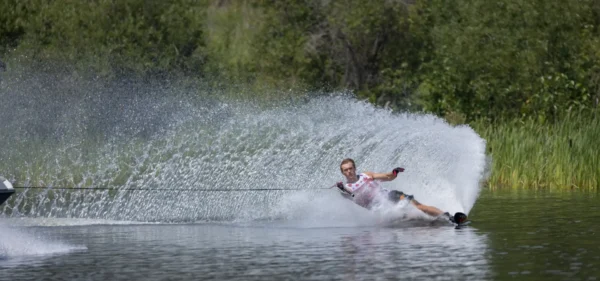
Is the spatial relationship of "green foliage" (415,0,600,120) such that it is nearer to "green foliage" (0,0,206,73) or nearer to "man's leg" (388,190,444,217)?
"green foliage" (0,0,206,73)

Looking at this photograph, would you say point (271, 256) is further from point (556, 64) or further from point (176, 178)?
point (556, 64)

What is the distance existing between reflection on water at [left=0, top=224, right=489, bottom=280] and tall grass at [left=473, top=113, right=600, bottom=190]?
945 centimetres

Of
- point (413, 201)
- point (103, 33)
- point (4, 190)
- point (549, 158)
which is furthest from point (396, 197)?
point (103, 33)

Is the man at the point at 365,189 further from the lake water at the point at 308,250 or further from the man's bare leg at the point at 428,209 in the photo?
the lake water at the point at 308,250

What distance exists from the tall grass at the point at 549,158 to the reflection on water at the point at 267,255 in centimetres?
945

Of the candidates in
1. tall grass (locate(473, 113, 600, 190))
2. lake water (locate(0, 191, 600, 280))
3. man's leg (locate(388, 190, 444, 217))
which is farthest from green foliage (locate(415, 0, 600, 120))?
man's leg (locate(388, 190, 444, 217))

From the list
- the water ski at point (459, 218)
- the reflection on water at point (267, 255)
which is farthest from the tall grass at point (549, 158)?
the reflection on water at point (267, 255)

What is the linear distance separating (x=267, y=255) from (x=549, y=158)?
13654mm

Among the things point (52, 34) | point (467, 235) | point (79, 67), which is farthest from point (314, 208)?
point (52, 34)

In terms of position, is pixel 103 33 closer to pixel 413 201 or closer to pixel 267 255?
pixel 413 201

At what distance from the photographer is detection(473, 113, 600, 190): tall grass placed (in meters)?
28.3

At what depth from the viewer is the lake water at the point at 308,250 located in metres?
14.6

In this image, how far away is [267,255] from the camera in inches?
648

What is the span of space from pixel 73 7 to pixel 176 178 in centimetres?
2405
